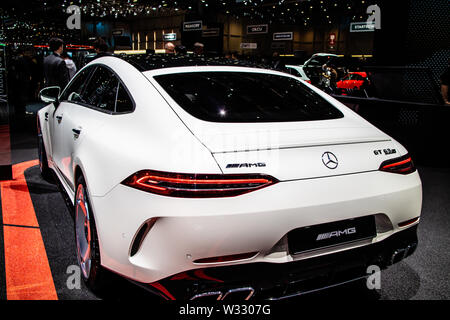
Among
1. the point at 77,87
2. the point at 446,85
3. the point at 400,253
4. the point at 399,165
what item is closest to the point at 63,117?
the point at 77,87

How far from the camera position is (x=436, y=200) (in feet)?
14.0

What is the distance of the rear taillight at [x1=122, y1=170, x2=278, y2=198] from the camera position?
1556 millimetres

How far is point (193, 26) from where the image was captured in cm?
2008

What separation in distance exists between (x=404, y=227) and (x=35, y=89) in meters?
15.4

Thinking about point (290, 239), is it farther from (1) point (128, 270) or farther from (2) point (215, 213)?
(1) point (128, 270)

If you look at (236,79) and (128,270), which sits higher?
(236,79)

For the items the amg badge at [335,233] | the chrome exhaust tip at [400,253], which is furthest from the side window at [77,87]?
→ the chrome exhaust tip at [400,253]

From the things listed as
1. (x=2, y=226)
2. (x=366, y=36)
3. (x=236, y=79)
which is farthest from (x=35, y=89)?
(x=366, y=36)

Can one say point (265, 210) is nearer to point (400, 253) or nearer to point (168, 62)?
point (400, 253)

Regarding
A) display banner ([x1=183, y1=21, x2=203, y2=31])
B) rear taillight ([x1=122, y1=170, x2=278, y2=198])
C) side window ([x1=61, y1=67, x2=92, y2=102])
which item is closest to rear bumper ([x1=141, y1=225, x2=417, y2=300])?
rear taillight ([x1=122, y1=170, x2=278, y2=198])

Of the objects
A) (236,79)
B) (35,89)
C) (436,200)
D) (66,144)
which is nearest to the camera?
(236,79)

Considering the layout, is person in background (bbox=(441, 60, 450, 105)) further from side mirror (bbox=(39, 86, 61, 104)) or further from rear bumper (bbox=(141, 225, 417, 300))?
side mirror (bbox=(39, 86, 61, 104))

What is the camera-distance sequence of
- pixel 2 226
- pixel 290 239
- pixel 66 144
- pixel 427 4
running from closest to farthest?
pixel 290 239 → pixel 66 144 → pixel 2 226 → pixel 427 4

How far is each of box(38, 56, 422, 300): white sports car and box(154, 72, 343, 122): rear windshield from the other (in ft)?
0.05
